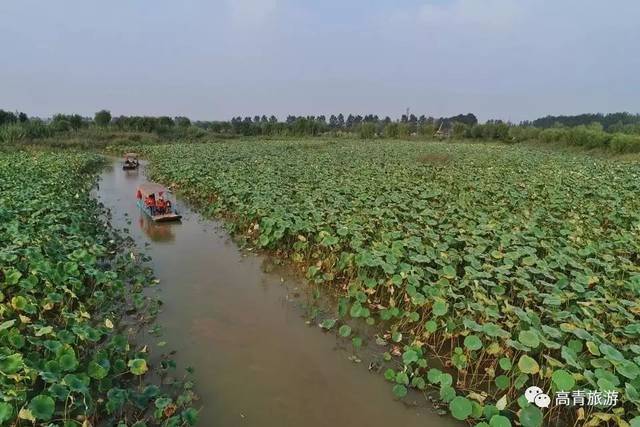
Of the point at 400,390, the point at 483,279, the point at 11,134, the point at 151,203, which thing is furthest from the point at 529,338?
the point at 11,134

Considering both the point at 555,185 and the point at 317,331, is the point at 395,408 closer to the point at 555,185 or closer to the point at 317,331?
the point at 317,331

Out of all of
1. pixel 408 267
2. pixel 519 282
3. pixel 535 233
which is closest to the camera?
pixel 519 282

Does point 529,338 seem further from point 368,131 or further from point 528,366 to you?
point 368,131

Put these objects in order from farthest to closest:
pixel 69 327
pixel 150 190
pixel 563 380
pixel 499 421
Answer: pixel 150 190 < pixel 69 327 < pixel 563 380 < pixel 499 421

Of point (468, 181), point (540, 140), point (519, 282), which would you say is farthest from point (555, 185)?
point (540, 140)

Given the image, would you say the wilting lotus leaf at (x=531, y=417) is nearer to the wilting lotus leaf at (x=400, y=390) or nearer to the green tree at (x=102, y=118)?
the wilting lotus leaf at (x=400, y=390)

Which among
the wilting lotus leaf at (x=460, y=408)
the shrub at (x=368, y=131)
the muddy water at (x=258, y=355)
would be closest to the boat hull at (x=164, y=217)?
the muddy water at (x=258, y=355)
